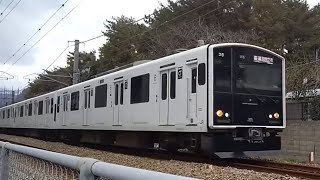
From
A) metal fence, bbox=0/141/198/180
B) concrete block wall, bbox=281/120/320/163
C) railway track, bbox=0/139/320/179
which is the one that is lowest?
railway track, bbox=0/139/320/179

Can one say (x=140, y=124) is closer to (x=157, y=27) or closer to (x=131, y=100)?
(x=131, y=100)

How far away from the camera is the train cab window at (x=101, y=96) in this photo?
59.3ft

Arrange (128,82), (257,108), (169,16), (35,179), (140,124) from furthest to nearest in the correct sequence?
(169,16) → (128,82) → (140,124) → (257,108) → (35,179)

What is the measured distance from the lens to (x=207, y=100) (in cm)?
1172

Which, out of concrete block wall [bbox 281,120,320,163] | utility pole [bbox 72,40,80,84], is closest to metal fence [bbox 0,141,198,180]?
concrete block wall [bbox 281,120,320,163]

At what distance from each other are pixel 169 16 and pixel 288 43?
10.8m

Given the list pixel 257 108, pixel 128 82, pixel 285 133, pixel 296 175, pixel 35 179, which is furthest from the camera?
pixel 285 133

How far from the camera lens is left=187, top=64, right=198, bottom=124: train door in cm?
1212

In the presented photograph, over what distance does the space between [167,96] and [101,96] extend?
5.79 m

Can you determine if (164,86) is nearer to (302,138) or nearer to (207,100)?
(207,100)

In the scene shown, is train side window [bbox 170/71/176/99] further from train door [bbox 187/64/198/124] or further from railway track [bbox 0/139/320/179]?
railway track [bbox 0/139/320/179]

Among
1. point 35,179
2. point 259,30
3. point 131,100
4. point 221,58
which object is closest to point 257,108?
point 221,58

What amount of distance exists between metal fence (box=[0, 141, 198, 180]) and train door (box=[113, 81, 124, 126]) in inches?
432

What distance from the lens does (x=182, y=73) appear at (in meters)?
12.7
